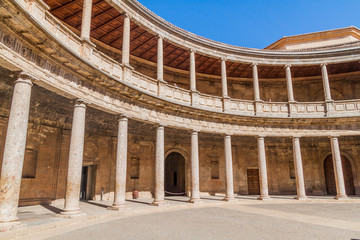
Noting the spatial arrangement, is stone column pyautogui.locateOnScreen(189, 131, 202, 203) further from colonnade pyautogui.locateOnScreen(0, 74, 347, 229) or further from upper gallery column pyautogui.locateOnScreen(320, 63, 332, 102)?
upper gallery column pyautogui.locateOnScreen(320, 63, 332, 102)

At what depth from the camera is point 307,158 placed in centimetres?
1998

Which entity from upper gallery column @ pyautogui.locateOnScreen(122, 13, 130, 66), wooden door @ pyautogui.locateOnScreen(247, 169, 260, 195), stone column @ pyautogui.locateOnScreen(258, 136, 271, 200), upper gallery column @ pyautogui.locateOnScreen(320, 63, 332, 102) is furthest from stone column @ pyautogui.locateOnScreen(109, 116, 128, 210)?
upper gallery column @ pyautogui.locateOnScreen(320, 63, 332, 102)

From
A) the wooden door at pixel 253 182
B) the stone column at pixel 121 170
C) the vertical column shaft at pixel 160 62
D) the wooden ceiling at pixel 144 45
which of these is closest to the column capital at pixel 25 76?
the stone column at pixel 121 170

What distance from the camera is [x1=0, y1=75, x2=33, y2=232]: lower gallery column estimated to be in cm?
617

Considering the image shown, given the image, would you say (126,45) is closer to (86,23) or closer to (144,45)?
(86,23)

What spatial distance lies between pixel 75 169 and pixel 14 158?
7.51 ft

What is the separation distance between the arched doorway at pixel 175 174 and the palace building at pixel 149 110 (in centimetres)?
8

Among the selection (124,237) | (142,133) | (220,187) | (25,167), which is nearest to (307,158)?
(220,187)

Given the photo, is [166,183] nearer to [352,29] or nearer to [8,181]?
[8,181]

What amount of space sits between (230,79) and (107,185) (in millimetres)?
12350

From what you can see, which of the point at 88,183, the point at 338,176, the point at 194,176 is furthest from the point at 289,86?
the point at 88,183

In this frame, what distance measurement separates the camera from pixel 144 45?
15.5 meters

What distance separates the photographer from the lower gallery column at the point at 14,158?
6.17 metres

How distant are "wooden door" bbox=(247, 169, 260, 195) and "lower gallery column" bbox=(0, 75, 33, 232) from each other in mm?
16498
